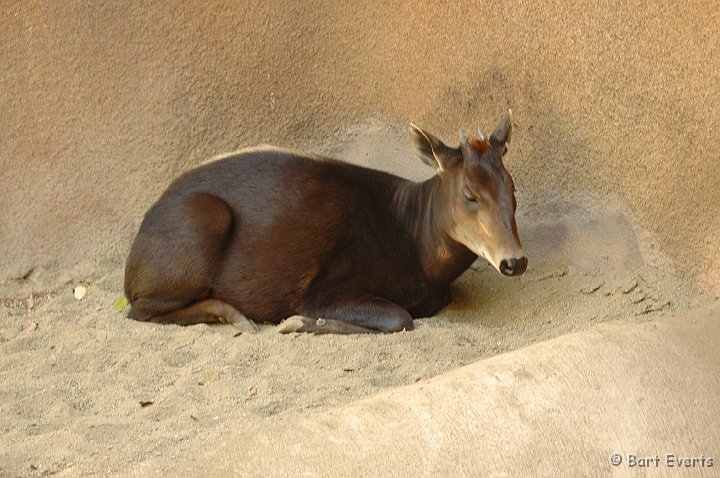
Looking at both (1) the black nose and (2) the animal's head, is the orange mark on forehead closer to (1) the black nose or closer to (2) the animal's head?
(2) the animal's head

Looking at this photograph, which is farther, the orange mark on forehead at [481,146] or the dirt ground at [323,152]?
the orange mark on forehead at [481,146]

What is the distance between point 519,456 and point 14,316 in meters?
3.74

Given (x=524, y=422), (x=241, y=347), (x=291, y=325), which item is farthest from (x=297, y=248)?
(x=524, y=422)

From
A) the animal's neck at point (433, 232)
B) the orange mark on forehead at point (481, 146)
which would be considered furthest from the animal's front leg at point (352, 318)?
the orange mark on forehead at point (481, 146)

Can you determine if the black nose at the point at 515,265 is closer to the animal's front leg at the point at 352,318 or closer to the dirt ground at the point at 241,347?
the dirt ground at the point at 241,347

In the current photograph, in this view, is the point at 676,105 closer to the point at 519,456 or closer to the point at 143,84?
the point at 519,456

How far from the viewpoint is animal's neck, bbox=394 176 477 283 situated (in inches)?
245

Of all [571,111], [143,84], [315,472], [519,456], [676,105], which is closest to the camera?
[315,472]

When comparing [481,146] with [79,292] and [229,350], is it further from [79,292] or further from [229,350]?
[79,292]

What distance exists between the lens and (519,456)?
3809 mm

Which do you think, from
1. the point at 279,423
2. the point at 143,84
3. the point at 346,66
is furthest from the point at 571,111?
the point at 279,423

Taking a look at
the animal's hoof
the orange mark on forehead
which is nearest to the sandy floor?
the animal's hoof

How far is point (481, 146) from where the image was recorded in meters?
5.94

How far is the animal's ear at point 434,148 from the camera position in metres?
6.05
